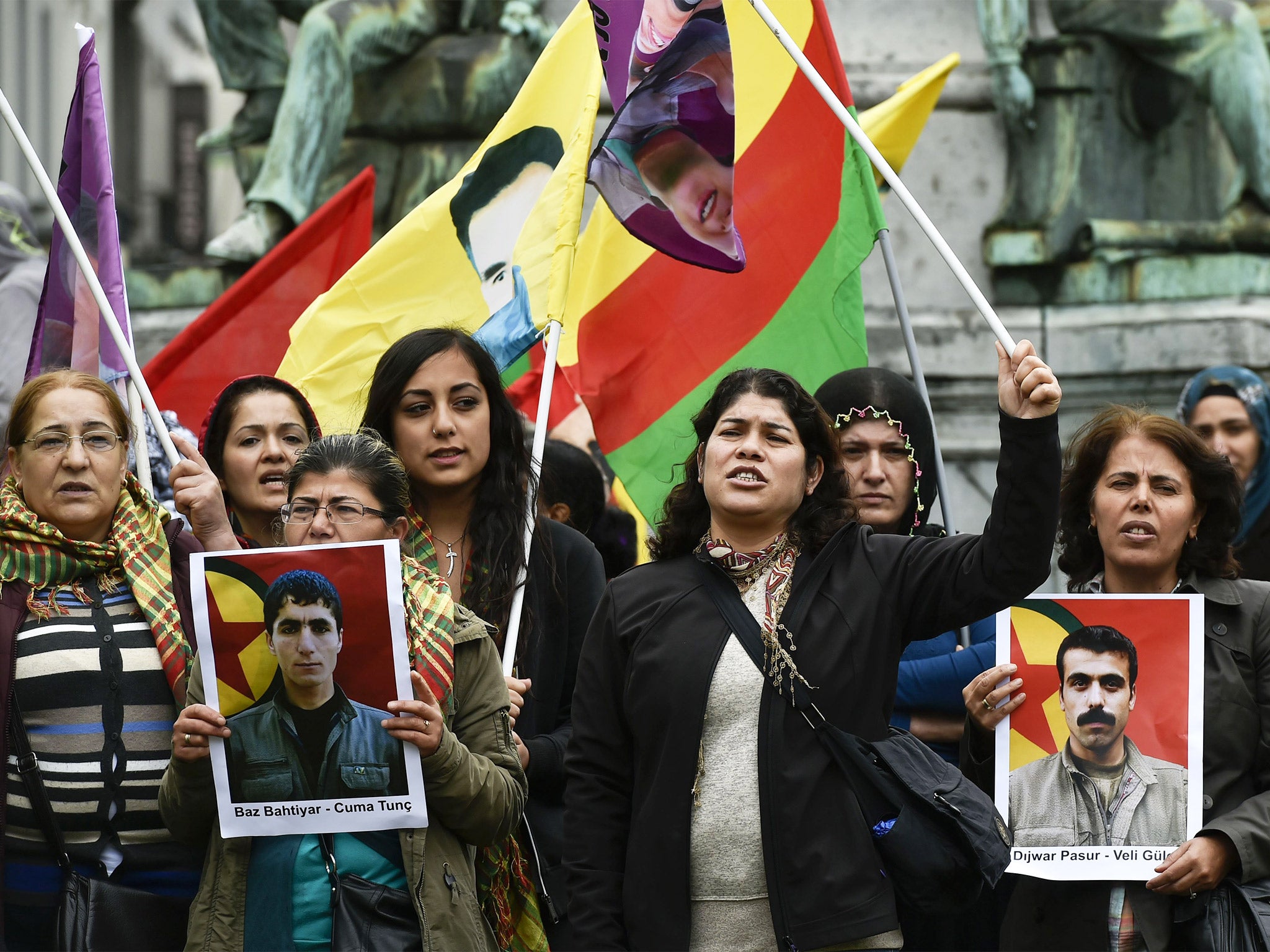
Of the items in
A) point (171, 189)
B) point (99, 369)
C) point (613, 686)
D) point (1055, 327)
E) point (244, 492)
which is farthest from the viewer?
point (171, 189)

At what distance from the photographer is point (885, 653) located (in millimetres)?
3443

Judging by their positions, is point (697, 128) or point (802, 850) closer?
point (802, 850)

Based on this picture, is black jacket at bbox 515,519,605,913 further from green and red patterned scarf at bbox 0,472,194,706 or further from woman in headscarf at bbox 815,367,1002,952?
green and red patterned scarf at bbox 0,472,194,706

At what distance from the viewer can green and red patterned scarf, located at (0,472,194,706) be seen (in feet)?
11.8

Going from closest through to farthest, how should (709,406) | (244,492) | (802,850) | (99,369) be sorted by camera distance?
(802,850), (709,406), (244,492), (99,369)

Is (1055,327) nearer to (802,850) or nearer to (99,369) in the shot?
(99,369)

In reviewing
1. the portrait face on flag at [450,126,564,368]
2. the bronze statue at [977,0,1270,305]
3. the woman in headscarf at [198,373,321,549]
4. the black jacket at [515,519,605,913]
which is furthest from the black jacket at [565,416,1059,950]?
the bronze statue at [977,0,1270,305]

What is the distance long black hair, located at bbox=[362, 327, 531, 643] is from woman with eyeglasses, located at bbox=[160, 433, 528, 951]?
50cm

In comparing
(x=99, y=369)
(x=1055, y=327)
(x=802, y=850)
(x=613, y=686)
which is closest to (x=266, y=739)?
(x=613, y=686)

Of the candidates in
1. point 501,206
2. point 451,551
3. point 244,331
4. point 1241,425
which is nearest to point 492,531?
point 451,551

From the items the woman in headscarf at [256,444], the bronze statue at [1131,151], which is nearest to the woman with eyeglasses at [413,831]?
the woman in headscarf at [256,444]

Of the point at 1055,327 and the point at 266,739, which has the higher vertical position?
the point at 1055,327

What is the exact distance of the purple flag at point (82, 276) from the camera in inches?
192

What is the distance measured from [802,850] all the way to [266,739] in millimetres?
1058
